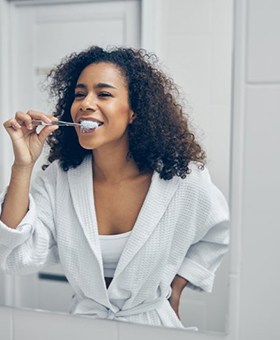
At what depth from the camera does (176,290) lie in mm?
773

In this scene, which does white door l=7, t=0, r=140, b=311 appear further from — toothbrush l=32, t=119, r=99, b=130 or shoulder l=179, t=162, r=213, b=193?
shoulder l=179, t=162, r=213, b=193

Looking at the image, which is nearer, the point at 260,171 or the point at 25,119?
the point at 260,171

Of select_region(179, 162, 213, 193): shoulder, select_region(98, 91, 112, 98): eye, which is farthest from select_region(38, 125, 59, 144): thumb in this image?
select_region(179, 162, 213, 193): shoulder

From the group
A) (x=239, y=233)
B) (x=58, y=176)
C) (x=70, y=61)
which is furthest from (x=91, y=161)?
(x=239, y=233)

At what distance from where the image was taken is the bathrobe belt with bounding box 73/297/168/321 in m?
0.79

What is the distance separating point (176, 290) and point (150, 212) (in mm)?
136

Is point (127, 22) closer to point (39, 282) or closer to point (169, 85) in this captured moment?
point (169, 85)

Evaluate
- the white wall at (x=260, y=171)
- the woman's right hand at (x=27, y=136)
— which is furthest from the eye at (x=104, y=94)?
the white wall at (x=260, y=171)

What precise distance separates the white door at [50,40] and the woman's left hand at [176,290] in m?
0.19

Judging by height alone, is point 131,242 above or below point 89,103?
below

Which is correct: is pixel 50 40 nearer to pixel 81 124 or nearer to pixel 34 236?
pixel 81 124

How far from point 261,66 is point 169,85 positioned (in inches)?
5.8

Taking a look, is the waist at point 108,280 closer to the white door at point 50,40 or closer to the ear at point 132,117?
the white door at point 50,40

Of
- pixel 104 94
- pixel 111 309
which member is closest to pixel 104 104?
pixel 104 94
